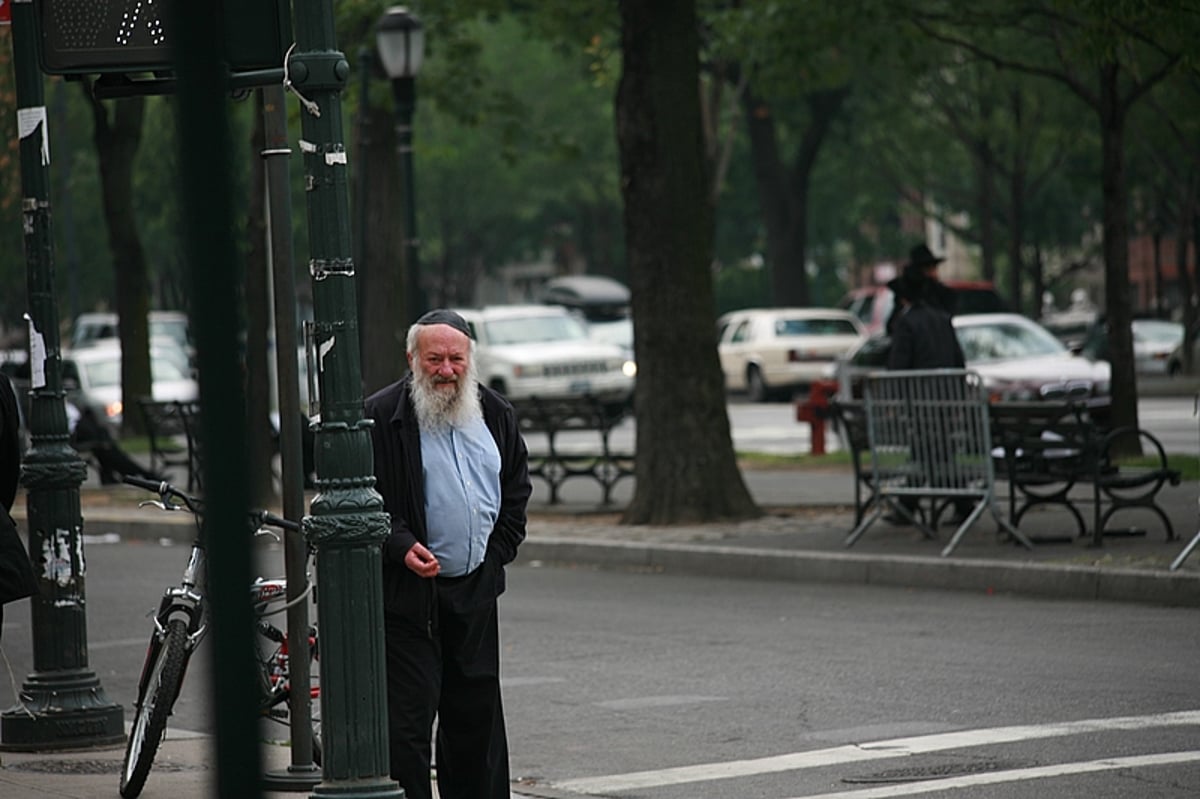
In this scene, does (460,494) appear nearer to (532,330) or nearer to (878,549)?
(878,549)

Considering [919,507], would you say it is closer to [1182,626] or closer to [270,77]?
[1182,626]

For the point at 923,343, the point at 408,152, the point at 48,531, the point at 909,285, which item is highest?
the point at 408,152

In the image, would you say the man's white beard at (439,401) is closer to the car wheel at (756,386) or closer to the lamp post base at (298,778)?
the lamp post base at (298,778)

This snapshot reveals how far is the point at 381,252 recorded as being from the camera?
24719 mm

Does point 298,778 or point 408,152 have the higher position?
point 408,152

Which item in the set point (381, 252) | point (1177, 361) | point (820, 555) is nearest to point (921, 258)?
point (820, 555)

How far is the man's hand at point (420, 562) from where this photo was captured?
5902mm

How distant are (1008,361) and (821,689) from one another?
1688cm

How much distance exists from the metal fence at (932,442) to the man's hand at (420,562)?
778 cm

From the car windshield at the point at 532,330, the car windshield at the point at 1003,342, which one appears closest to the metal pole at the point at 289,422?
the car windshield at the point at 1003,342

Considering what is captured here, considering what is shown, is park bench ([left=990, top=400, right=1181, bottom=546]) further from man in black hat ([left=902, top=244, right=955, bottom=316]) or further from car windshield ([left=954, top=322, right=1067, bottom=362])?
car windshield ([left=954, top=322, right=1067, bottom=362])

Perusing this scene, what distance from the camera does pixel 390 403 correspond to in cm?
618

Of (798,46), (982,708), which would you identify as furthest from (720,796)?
(798,46)

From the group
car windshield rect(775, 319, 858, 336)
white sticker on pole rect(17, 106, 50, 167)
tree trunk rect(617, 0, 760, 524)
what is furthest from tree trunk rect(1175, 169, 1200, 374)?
white sticker on pole rect(17, 106, 50, 167)
